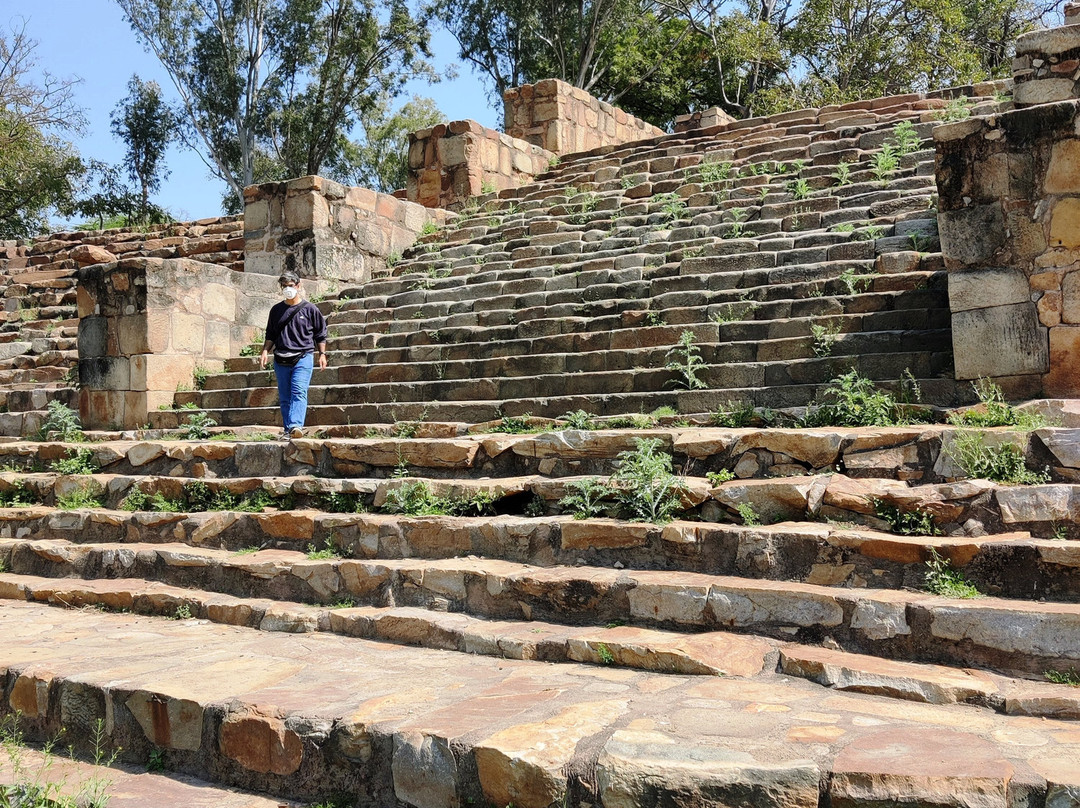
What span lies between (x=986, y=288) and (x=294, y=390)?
15.2 ft

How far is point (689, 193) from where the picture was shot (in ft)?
30.8

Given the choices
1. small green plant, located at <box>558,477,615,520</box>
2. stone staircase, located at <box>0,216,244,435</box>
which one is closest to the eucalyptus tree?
stone staircase, located at <box>0,216,244,435</box>

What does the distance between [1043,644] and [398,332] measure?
20.0 ft

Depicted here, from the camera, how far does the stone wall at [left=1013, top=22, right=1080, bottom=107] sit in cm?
656

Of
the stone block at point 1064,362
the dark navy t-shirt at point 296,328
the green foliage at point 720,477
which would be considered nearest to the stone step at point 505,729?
the green foliage at point 720,477

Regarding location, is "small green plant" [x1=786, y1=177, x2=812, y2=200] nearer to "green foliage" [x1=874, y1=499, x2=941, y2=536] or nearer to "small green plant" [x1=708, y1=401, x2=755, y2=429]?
"small green plant" [x1=708, y1=401, x2=755, y2=429]

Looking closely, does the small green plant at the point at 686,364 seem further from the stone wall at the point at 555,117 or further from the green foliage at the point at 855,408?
the stone wall at the point at 555,117

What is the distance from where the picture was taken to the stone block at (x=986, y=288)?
4.66 metres

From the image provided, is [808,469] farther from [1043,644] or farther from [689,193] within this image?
[689,193]

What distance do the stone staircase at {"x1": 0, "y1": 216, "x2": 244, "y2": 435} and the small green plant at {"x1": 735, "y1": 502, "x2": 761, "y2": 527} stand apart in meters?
6.98

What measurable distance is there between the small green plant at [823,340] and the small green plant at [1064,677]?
9.19 feet

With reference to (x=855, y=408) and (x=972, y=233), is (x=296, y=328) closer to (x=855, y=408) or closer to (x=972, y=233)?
(x=855, y=408)

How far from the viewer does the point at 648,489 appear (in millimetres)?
4270

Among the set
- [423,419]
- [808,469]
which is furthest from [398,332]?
[808,469]
